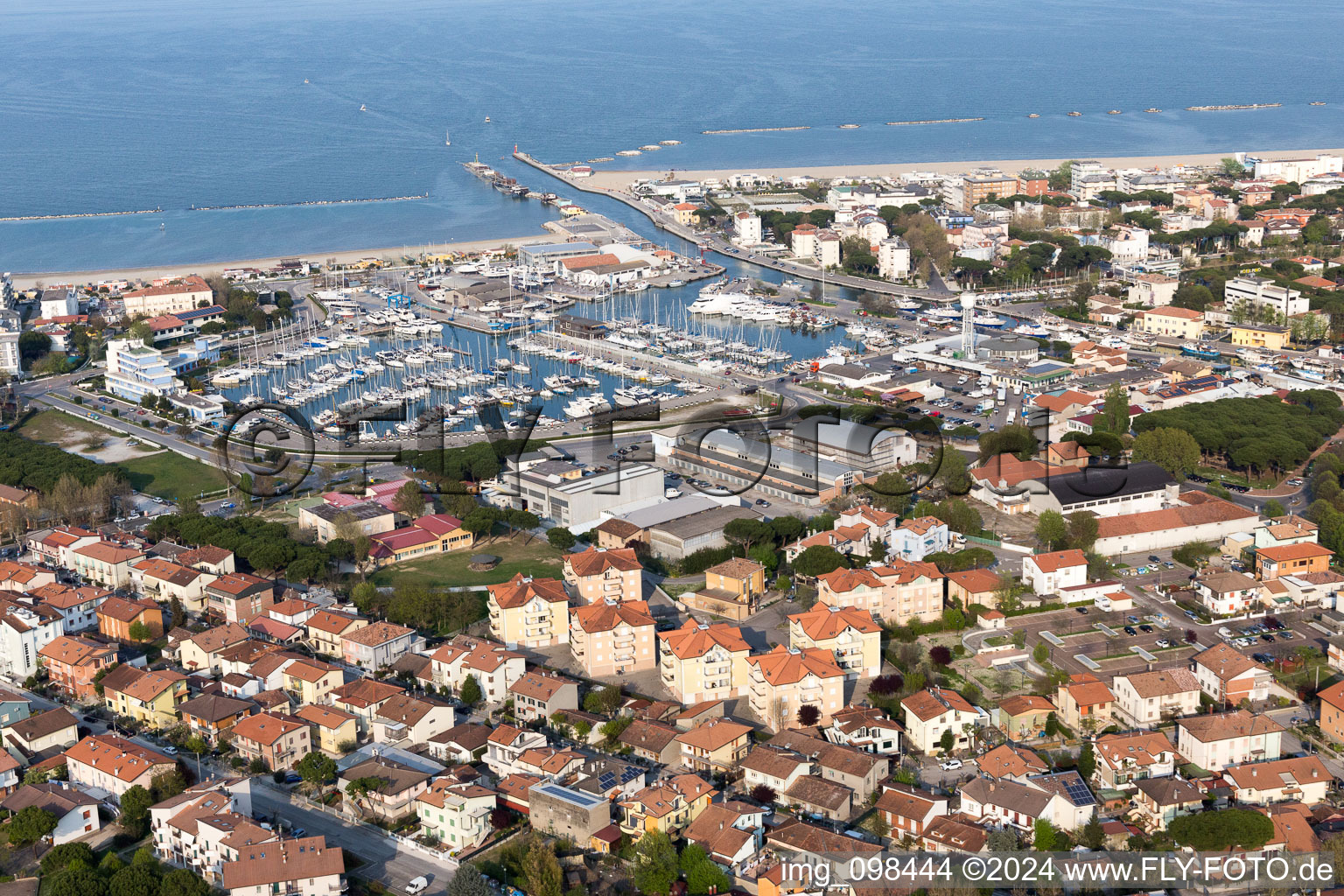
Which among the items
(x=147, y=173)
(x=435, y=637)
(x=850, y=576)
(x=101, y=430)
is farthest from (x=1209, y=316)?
(x=147, y=173)

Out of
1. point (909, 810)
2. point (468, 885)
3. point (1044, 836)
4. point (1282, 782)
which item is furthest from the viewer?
point (1282, 782)

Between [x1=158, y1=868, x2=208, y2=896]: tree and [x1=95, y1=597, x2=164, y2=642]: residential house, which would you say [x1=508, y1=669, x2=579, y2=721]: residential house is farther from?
[x1=95, y1=597, x2=164, y2=642]: residential house

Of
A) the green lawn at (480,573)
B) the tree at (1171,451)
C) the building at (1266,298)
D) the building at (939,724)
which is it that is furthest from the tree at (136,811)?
the building at (1266,298)

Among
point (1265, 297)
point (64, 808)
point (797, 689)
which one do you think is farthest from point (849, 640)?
point (1265, 297)

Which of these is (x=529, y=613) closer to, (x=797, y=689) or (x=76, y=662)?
(x=797, y=689)

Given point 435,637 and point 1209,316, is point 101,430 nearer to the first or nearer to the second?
point 435,637

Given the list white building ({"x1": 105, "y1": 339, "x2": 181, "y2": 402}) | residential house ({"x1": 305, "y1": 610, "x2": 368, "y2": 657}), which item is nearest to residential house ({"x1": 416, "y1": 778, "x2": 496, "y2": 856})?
residential house ({"x1": 305, "y1": 610, "x2": 368, "y2": 657})
